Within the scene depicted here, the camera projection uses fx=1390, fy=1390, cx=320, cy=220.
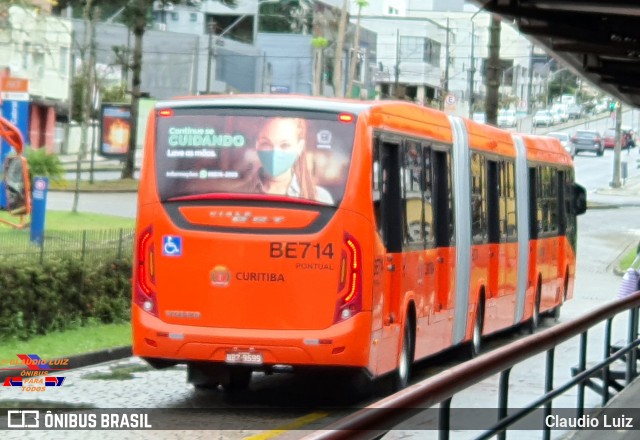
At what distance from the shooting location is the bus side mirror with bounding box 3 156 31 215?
103ft

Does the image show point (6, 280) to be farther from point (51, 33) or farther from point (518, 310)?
point (51, 33)

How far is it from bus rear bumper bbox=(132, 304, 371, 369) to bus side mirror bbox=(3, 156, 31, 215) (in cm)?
1977

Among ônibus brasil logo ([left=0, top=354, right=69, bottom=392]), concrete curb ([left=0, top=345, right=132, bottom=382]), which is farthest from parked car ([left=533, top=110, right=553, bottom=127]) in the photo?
ônibus brasil logo ([left=0, top=354, right=69, bottom=392])

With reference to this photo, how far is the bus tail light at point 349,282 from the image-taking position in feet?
39.6

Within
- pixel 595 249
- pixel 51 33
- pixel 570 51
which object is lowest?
pixel 595 249

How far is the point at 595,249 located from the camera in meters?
43.3

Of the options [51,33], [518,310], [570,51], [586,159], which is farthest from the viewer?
[586,159]

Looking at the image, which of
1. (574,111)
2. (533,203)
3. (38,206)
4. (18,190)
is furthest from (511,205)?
(574,111)

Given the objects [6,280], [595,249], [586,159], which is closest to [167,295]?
[6,280]

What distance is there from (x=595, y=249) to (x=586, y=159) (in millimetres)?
52342

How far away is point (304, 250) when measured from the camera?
12086 millimetres


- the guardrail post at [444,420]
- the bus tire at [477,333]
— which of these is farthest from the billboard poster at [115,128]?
the guardrail post at [444,420]

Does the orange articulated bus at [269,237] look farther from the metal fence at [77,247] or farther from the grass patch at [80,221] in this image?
the grass patch at [80,221]

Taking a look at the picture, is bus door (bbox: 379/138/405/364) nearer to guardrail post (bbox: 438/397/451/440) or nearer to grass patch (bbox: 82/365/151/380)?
grass patch (bbox: 82/365/151/380)
